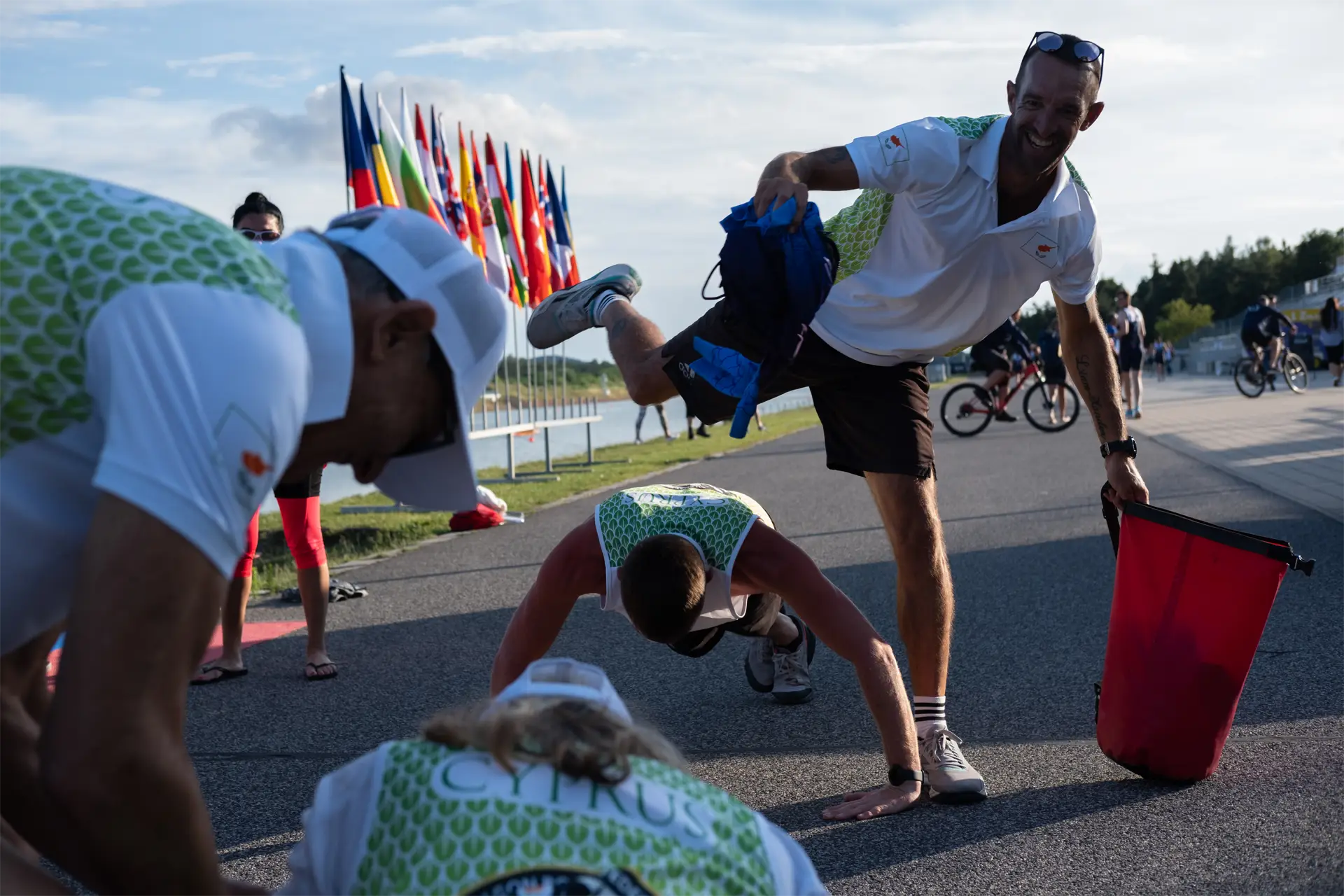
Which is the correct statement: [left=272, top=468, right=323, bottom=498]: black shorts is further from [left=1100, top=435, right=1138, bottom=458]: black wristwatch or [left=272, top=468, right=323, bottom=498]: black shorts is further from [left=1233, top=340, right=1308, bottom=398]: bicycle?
[left=1233, top=340, right=1308, bottom=398]: bicycle

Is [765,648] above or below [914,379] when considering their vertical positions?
below

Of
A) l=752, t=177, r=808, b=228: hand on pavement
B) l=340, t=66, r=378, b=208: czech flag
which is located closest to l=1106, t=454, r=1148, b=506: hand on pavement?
l=752, t=177, r=808, b=228: hand on pavement

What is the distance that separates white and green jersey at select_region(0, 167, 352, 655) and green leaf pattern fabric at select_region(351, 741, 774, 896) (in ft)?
1.10

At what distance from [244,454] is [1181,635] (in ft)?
9.88

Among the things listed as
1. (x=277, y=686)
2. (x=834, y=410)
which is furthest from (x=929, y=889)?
(x=277, y=686)

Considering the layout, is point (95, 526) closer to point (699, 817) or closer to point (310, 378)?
point (310, 378)

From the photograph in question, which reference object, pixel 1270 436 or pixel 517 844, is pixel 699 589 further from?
pixel 1270 436

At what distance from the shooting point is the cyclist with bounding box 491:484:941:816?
143 inches

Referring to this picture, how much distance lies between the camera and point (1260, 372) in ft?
86.4

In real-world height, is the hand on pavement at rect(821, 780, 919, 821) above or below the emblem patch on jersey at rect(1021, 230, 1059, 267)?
below

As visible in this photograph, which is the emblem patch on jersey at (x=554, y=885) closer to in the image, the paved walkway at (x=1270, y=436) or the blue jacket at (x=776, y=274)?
the blue jacket at (x=776, y=274)

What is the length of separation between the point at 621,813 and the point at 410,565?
8035mm

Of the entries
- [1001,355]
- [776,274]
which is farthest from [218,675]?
[1001,355]

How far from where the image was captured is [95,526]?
1.31 metres
